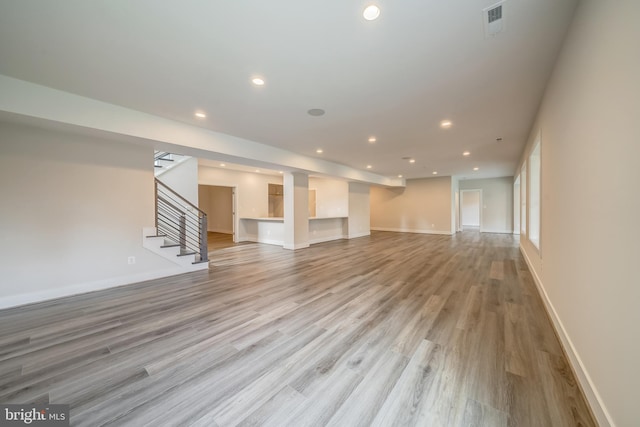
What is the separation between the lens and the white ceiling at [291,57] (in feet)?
5.62

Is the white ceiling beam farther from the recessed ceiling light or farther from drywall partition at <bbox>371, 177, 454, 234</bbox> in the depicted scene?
drywall partition at <bbox>371, 177, 454, 234</bbox>

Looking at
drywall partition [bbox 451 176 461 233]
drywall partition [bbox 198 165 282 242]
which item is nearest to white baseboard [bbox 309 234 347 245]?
drywall partition [bbox 198 165 282 242]

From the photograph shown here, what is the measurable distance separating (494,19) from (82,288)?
5.84 m

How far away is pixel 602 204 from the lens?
4.40ft

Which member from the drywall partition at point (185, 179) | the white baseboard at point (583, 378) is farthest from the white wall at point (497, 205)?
the drywall partition at point (185, 179)

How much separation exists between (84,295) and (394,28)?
5.13m

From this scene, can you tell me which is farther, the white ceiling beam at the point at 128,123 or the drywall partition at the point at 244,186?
the drywall partition at the point at 244,186

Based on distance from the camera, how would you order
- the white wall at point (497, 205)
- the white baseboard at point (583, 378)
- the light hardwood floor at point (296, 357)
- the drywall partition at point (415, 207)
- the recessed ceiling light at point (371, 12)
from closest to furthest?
the white baseboard at point (583, 378)
the light hardwood floor at point (296, 357)
the recessed ceiling light at point (371, 12)
the white wall at point (497, 205)
the drywall partition at point (415, 207)

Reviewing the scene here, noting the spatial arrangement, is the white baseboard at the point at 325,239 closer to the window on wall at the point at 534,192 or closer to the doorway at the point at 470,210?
the window on wall at the point at 534,192

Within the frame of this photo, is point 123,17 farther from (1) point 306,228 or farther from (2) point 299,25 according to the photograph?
(1) point 306,228

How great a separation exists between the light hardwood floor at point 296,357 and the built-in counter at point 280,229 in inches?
169

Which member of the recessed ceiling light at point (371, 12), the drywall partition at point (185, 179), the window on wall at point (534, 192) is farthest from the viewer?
the drywall partition at point (185, 179)

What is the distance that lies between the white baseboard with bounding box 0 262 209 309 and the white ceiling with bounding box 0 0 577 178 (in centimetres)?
273

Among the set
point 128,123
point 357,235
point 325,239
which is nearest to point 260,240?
point 325,239
